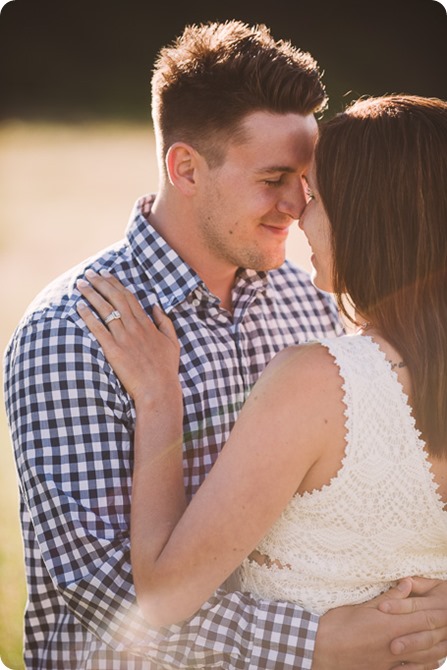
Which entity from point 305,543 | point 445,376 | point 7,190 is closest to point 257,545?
point 305,543

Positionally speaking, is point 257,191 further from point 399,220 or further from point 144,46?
point 144,46

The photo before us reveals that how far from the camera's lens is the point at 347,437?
5.83ft

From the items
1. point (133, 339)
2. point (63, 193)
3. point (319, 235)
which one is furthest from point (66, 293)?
point (63, 193)

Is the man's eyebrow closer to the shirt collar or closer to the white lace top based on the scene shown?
the shirt collar

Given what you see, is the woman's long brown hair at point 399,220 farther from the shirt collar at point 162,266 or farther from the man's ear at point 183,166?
the man's ear at point 183,166

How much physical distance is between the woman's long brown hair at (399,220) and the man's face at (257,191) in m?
0.66

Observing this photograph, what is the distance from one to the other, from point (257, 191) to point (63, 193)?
32.3 feet

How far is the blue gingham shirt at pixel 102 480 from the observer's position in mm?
2033

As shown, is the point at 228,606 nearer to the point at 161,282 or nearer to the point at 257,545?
the point at 257,545

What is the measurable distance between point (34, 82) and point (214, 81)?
9.15m

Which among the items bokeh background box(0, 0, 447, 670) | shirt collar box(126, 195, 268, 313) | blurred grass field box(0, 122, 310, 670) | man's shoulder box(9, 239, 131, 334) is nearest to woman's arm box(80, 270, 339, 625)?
man's shoulder box(9, 239, 131, 334)

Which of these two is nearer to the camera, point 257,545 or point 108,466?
point 257,545

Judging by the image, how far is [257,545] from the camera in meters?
2.00

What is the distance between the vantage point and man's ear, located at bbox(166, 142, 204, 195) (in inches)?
107
